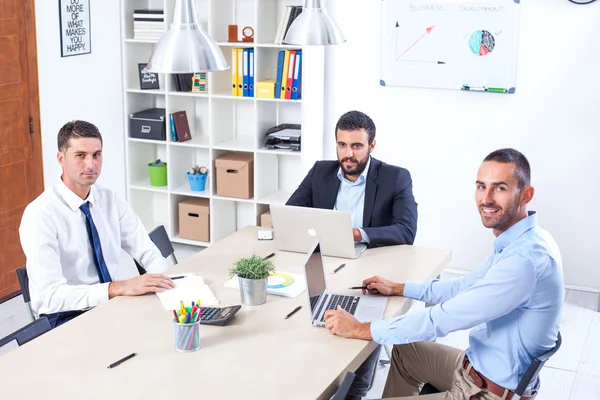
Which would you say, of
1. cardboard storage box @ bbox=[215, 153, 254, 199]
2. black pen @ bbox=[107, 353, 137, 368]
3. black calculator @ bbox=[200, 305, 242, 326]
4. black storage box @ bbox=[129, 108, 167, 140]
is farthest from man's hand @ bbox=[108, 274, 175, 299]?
black storage box @ bbox=[129, 108, 167, 140]

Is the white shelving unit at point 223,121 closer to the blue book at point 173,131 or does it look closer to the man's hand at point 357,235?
the blue book at point 173,131

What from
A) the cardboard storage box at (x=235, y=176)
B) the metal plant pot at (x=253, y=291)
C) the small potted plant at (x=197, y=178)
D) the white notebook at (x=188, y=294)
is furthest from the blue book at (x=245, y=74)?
the metal plant pot at (x=253, y=291)

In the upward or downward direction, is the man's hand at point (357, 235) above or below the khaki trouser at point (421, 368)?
above

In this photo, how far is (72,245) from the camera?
134 inches

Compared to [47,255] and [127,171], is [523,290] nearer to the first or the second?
[47,255]

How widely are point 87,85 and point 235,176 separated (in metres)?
1.29

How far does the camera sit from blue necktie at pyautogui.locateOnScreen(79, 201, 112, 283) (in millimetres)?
3445

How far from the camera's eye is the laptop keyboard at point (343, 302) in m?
3.08

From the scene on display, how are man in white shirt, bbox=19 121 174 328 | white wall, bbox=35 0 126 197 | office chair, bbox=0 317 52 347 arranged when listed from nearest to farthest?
office chair, bbox=0 317 52 347 < man in white shirt, bbox=19 121 174 328 < white wall, bbox=35 0 126 197

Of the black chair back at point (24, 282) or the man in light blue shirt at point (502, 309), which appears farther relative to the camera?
the black chair back at point (24, 282)

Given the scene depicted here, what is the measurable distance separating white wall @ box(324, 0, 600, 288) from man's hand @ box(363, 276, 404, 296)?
2.56 m

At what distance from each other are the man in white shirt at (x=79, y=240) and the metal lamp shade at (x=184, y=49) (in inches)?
29.4

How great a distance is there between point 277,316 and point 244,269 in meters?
0.23

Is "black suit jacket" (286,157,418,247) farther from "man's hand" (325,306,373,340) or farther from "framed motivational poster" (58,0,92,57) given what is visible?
"framed motivational poster" (58,0,92,57)
